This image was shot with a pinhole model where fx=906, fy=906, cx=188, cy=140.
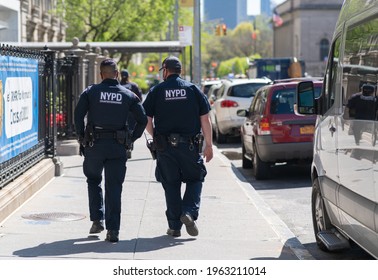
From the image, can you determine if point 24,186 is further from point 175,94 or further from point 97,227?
point 175,94

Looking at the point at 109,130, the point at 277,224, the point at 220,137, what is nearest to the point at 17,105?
the point at 109,130

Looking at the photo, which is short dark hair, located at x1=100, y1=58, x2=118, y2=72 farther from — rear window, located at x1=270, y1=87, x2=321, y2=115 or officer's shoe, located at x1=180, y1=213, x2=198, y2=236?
rear window, located at x1=270, y1=87, x2=321, y2=115

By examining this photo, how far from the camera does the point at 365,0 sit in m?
7.48

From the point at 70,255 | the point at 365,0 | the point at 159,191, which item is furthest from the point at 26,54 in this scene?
the point at 365,0

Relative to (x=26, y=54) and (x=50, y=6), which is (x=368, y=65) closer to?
(x=26, y=54)

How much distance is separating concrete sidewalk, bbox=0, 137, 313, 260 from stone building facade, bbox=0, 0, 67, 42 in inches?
590

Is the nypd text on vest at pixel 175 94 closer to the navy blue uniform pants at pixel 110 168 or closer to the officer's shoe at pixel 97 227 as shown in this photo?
the navy blue uniform pants at pixel 110 168

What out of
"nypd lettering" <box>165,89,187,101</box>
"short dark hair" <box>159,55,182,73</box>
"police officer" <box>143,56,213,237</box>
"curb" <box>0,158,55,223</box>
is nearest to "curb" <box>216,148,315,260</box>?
"police officer" <box>143,56,213,237</box>

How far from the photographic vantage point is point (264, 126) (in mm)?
15781

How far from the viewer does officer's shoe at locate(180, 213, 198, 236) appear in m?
9.19

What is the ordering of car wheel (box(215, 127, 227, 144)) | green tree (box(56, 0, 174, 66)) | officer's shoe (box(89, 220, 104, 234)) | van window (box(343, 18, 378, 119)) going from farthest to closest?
1. green tree (box(56, 0, 174, 66))
2. car wheel (box(215, 127, 227, 144))
3. officer's shoe (box(89, 220, 104, 234))
4. van window (box(343, 18, 378, 119))

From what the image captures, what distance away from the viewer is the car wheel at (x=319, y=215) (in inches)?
355

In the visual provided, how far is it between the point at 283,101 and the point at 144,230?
662 centimetres

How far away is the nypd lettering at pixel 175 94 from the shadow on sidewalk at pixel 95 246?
1.46 meters
